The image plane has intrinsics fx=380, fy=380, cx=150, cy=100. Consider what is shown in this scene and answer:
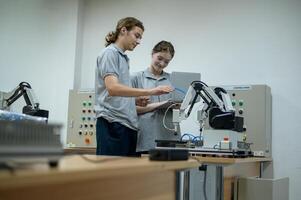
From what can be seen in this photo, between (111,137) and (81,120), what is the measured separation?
90.0 inches

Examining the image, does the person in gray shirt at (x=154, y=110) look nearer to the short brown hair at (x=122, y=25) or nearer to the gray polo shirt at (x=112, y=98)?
the gray polo shirt at (x=112, y=98)

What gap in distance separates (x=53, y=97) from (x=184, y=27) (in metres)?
1.87

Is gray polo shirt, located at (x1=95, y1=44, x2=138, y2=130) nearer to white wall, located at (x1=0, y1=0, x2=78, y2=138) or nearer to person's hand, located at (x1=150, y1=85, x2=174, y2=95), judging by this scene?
person's hand, located at (x1=150, y1=85, x2=174, y2=95)

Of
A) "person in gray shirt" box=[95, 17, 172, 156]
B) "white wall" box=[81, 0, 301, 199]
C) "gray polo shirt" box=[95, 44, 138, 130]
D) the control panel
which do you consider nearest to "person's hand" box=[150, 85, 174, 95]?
"person in gray shirt" box=[95, 17, 172, 156]

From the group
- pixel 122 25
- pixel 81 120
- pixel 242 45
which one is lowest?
pixel 81 120

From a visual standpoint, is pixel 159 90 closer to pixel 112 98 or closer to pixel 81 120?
pixel 112 98

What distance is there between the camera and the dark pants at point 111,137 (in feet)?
6.84

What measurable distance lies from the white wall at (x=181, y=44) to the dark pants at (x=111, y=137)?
2.09 meters

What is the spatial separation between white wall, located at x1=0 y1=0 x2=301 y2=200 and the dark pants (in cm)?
209

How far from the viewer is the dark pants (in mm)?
2084

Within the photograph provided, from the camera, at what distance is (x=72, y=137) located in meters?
4.32

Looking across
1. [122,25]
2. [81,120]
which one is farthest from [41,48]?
[122,25]

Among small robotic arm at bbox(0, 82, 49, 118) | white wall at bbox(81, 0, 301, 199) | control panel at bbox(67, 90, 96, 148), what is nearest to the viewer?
small robotic arm at bbox(0, 82, 49, 118)

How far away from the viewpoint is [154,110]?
8.47 feet
